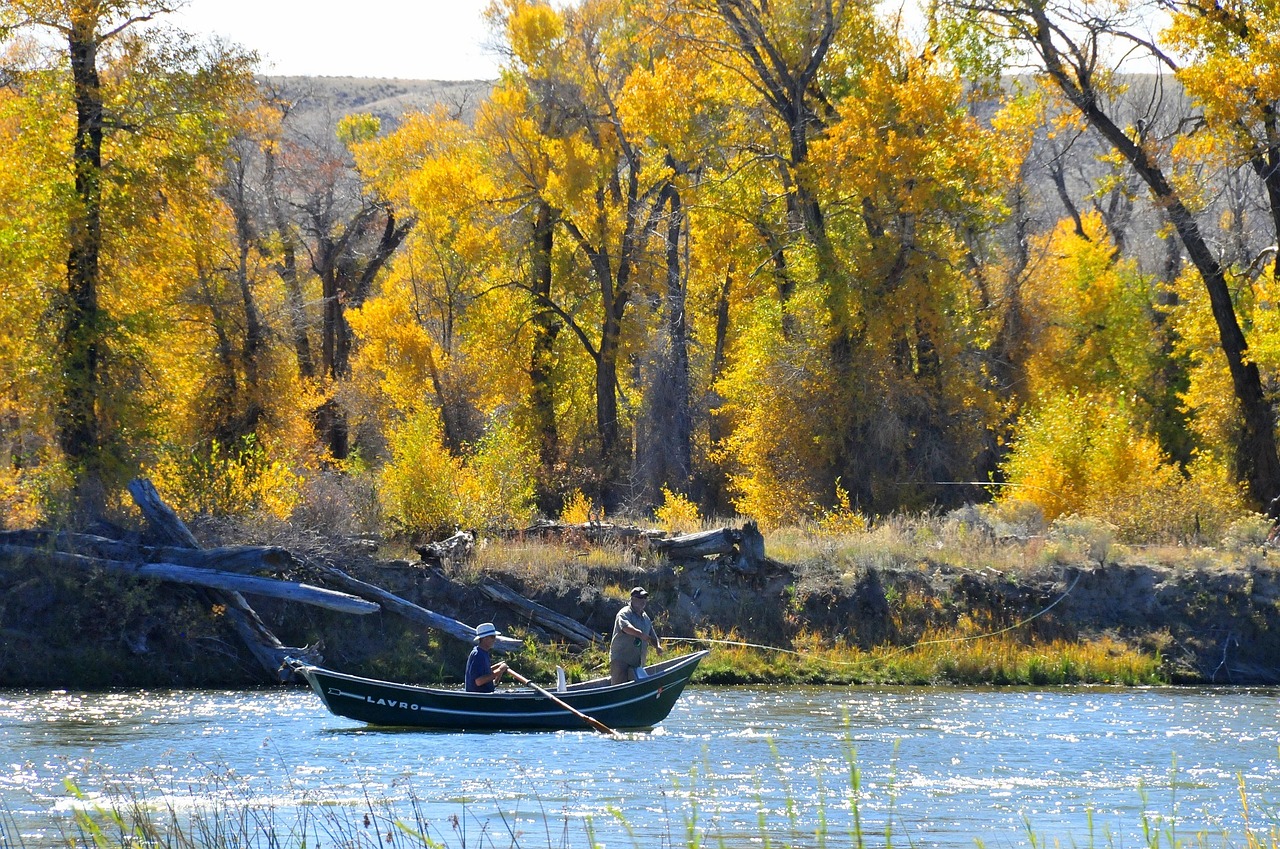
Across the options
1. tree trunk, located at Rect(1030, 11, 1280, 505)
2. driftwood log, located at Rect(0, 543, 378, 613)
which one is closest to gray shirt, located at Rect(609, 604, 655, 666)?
driftwood log, located at Rect(0, 543, 378, 613)

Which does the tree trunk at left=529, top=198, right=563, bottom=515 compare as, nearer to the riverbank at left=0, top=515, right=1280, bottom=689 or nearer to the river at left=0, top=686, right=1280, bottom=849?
the riverbank at left=0, top=515, right=1280, bottom=689

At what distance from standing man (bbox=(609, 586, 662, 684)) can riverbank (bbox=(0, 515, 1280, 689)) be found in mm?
3973

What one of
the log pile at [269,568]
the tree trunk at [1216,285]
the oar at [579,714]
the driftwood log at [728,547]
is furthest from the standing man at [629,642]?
the tree trunk at [1216,285]

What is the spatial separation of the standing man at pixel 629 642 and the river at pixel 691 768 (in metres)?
0.96

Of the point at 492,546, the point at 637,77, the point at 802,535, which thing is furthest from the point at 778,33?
the point at 492,546

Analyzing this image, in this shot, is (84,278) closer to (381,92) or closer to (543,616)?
(543,616)

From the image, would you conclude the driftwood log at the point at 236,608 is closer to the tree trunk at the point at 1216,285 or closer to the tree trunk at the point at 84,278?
the tree trunk at the point at 84,278

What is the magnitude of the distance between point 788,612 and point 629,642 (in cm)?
640

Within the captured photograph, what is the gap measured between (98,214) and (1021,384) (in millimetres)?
26209

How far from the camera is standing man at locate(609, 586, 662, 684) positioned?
20141 millimetres

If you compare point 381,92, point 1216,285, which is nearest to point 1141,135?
point 1216,285

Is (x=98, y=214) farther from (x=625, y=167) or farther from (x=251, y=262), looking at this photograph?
(x=625, y=167)

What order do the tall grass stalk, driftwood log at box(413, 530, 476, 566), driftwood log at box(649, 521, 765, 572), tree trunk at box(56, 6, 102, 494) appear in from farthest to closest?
tree trunk at box(56, 6, 102, 494), driftwood log at box(649, 521, 765, 572), driftwood log at box(413, 530, 476, 566), the tall grass stalk

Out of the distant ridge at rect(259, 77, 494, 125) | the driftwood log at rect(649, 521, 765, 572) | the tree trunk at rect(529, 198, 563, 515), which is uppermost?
the distant ridge at rect(259, 77, 494, 125)
